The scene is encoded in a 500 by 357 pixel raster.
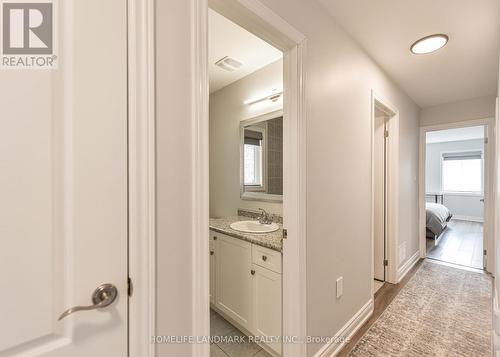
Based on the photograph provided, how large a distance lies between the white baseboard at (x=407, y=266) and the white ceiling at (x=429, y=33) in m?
2.38

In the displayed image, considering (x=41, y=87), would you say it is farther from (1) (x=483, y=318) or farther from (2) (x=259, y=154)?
(1) (x=483, y=318)

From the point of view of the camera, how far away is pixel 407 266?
3160mm

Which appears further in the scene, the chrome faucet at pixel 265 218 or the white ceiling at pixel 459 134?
the white ceiling at pixel 459 134

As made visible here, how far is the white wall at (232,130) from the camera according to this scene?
7.80 ft

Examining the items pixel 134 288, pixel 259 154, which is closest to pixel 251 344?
pixel 134 288

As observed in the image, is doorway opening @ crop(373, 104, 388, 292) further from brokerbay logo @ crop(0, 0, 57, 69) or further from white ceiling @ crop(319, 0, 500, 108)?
brokerbay logo @ crop(0, 0, 57, 69)

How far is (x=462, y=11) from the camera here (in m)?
1.61

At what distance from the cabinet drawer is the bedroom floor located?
356cm

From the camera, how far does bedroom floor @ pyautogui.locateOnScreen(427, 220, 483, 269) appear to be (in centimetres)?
356

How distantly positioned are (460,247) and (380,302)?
3165 mm

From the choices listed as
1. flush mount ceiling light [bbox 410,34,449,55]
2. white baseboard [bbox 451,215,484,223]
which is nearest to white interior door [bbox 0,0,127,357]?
flush mount ceiling light [bbox 410,34,449,55]

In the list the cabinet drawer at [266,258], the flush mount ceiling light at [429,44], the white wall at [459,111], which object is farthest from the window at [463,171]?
the cabinet drawer at [266,258]

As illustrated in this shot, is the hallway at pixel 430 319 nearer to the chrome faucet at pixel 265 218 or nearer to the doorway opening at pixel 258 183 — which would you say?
the doorway opening at pixel 258 183

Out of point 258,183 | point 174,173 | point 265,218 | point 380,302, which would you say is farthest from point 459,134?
point 174,173
